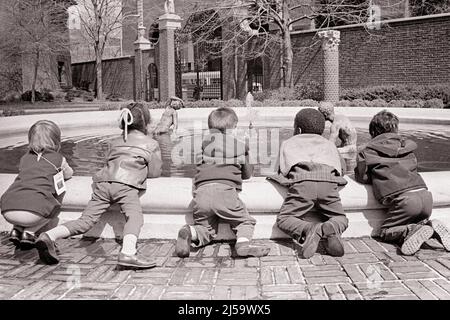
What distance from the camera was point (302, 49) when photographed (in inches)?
987

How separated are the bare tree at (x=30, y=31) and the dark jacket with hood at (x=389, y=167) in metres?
30.2

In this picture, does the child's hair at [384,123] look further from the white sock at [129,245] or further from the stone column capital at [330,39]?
the stone column capital at [330,39]

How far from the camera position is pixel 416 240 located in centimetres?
384

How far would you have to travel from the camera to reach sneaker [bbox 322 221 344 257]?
3.83 meters

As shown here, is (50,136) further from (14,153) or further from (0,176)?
(14,153)

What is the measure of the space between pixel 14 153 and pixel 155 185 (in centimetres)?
480

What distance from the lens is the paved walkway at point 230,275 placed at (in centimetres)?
317

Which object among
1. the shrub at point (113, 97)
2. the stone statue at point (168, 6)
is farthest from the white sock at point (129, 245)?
the shrub at point (113, 97)

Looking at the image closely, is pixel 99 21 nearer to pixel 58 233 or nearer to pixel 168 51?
pixel 168 51

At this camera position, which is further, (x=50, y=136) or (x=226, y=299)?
(x=50, y=136)

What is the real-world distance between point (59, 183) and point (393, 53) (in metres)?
19.8

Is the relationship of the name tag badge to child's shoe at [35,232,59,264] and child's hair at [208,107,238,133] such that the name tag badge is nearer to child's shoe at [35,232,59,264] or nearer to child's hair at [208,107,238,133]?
child's shoe at [35,232,59,264]

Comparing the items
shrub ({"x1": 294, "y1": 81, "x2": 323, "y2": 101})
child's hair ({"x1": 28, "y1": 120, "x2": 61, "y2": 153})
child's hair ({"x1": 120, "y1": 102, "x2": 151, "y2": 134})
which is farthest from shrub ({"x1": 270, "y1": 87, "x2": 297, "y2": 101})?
child's hair ({"x1": 28, "y1": 120, "x2": 61, "y2": 153})
